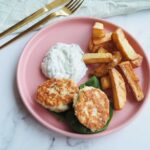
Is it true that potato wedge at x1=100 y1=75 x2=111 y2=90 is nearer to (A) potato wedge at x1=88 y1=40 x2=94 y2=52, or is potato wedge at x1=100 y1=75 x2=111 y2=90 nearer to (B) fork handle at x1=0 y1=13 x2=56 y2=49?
(A) potato wedge at x1=88 y1=40 x2=94 y2=52

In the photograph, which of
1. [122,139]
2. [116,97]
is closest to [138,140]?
[122,139]

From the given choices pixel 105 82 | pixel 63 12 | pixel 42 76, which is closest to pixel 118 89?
pixel 105 82

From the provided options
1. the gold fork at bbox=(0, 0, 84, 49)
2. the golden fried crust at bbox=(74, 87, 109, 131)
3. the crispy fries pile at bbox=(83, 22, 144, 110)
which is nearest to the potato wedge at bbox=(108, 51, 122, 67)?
the crispy fries pile at bbox=(83, 22, 144, 110)

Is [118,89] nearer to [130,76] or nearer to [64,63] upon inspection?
[130,76]

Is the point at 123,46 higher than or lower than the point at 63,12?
lower

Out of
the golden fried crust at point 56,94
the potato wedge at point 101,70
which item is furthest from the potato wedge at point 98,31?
the golden fried crust at point 56,94

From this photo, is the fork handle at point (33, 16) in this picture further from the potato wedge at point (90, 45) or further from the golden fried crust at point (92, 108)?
the golden fried crust at point (92, 108)
